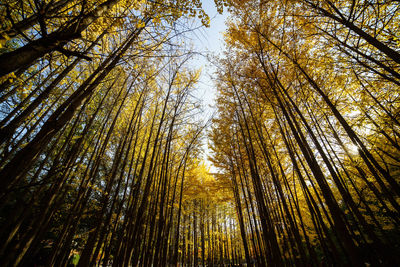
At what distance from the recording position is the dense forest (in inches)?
65.4

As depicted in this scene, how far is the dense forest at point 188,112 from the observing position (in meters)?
1.66

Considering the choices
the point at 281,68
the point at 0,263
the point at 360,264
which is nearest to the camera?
the point at 360,264

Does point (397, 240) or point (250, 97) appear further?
point (397, 240)

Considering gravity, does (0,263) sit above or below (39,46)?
below

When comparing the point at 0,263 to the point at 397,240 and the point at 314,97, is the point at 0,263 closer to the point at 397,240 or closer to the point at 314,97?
the point at 314,97

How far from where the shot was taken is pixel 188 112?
4.82 m

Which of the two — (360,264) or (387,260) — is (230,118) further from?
(387,260)

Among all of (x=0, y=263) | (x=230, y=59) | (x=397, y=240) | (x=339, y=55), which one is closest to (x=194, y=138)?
(x=230, y=59)

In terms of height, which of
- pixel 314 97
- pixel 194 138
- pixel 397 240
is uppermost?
pixel 314 97

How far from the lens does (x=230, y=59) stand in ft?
15.9

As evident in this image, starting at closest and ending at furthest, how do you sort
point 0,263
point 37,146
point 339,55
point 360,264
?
point 37,146, point 360,264, point 0,263, point 339,55

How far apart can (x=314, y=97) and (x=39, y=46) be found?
233 inches

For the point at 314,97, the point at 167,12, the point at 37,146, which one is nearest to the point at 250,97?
the point at 314,97

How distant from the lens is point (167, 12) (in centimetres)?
219
